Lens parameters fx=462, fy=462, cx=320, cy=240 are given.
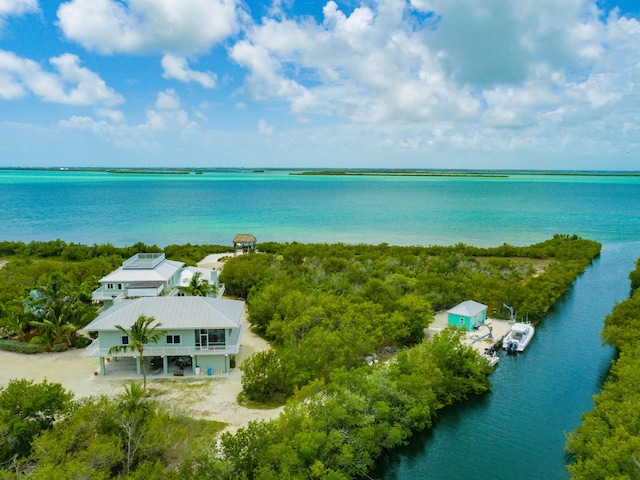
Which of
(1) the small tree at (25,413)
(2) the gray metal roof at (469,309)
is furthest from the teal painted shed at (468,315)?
(1) the small tree at (25,413)

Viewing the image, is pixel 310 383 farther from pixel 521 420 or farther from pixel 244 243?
pixel 244 243

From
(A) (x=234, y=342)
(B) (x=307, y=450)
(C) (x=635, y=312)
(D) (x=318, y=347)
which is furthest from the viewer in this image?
(C) (x=635, y=312)

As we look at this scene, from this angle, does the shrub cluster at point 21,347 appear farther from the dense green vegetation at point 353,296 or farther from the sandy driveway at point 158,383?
the dense green vegetation at point 353,296

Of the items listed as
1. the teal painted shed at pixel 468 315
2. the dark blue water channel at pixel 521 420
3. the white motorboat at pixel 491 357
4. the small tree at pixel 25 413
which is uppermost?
the small tree at pixel 25 413

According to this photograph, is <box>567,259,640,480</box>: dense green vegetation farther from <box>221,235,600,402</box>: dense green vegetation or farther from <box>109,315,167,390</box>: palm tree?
<box>109,315,167,390</box>: palm tree

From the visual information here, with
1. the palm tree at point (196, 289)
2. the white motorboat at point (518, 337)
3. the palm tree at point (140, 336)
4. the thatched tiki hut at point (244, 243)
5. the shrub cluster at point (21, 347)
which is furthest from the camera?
the thatched tiki hut at point (244, 243)

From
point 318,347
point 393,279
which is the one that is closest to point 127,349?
point 318,347

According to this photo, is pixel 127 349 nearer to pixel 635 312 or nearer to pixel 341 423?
pixel 341 423
